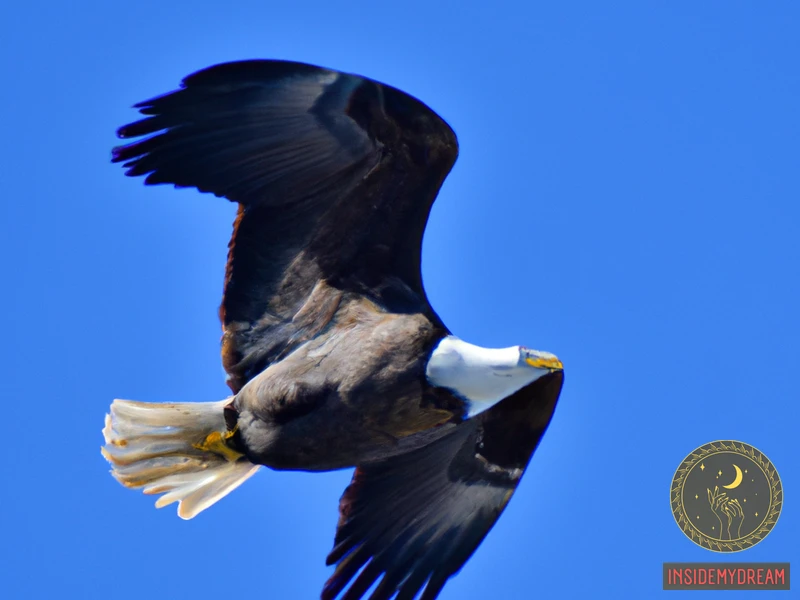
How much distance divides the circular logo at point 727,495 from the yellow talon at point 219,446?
2.88 metres

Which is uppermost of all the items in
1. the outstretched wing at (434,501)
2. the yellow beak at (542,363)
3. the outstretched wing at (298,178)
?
the outstretched wing at (298,178)

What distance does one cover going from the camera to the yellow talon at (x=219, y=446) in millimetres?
7258

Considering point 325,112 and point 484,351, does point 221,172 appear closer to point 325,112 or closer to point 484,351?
point 325,112

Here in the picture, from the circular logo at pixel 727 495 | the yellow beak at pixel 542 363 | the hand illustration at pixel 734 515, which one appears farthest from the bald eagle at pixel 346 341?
the hand illustration at pixel 734 515

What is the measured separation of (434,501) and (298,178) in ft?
5.83

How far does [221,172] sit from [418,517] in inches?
78.2

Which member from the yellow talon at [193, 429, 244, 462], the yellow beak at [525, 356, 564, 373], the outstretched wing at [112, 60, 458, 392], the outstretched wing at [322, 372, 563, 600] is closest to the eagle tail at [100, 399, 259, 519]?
the yellow talon at [193, 429, 244, 462]

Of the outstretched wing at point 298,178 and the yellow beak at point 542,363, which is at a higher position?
the outstretched wing at point 298,178

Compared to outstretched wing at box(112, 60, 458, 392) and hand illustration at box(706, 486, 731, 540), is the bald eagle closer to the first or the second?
outstretched wing at box(112, 60, 458, 392)

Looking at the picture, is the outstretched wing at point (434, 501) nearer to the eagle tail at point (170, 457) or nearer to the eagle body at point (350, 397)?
the eagle body at point (350, 397)

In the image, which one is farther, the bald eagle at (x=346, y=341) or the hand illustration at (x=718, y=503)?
the hand illustration at (x=718, y=503)

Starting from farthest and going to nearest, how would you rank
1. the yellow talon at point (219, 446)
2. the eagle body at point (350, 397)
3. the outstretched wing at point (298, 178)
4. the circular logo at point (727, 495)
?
the circular logo at point (727, 495), the yellow talon at point (219, 446), the outstretched wing at point (298, 178), the eagle body at point (350, 397)

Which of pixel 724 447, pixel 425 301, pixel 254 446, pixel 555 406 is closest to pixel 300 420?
pixel 254 446

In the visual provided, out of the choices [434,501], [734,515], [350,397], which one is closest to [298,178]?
[350,397]
